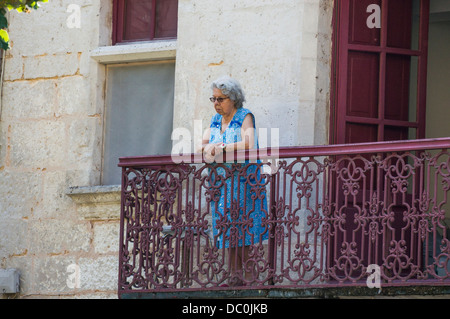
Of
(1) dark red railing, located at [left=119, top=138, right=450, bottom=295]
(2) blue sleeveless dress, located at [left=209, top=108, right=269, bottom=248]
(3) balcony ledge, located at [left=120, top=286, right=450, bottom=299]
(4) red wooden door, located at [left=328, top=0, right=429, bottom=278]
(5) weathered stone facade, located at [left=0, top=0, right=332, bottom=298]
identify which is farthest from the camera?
(5) weathered stone facade, located at [left=0, top=0, right=332, bottom=298]

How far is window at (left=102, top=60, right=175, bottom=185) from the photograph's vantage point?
11.6m

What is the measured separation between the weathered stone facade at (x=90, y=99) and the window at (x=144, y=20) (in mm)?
109

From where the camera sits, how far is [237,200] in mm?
9859

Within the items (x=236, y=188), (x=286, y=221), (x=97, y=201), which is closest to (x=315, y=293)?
(x=286, y=221)

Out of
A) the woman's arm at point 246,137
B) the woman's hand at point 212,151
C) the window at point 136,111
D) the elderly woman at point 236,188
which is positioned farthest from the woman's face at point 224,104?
the window at point 136,111

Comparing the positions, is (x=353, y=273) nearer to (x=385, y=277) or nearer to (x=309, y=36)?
(x=385, y=277)

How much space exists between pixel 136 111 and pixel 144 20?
0.87m

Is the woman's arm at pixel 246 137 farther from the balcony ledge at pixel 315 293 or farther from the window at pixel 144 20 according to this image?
the window at pixel 144 20

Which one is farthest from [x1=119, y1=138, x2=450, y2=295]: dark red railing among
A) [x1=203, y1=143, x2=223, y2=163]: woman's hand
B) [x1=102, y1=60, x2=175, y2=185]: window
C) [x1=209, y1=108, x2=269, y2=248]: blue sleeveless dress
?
[x1=102, y1=60, x2=175, y2=185]: window

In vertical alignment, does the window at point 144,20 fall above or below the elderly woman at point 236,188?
above

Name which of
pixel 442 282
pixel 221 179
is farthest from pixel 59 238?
pixel 442 282

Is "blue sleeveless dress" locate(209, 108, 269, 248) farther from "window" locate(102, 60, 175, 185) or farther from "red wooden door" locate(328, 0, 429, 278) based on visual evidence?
"window" locate(102, 60, 175, 185)

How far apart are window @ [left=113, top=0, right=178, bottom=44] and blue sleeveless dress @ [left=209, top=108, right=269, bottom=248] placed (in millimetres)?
2045

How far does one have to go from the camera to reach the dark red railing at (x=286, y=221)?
923 cm
